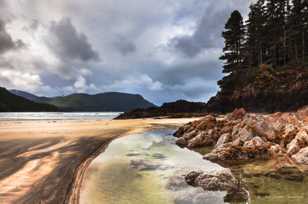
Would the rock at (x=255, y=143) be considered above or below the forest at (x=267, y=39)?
below

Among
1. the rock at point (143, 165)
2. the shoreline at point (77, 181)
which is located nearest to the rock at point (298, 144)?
the rock at point (143, 165)

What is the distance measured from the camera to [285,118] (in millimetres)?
18641

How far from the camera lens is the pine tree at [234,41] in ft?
209

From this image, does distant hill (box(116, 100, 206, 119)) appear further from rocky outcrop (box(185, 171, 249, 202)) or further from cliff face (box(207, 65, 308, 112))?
rocky outcrop (box(185, 171, 249, 202))

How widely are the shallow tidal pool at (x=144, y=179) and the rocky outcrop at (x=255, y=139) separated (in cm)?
170

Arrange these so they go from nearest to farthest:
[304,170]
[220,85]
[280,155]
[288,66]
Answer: [304,170] → [280,155] → [288,66] → [220,85]

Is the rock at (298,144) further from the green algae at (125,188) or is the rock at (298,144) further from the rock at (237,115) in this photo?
the rock at (237,115)

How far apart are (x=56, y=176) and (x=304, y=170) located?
978 centimetres

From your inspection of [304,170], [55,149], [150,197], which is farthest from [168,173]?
[55,149]

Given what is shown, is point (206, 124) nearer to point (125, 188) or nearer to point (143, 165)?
point (143, 165)

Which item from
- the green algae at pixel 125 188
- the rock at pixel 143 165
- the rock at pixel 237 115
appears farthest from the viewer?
the rock at pixel 237 115

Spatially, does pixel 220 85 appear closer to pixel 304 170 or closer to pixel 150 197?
pixel 304 170

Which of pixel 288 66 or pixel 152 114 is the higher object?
pixel 288 66

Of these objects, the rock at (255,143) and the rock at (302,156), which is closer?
the rock at (302,156)
